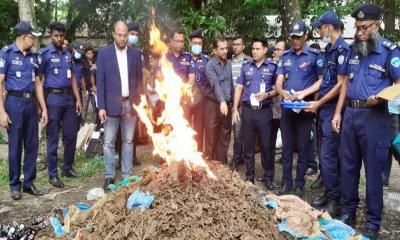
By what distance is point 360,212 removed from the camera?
19.4 feet

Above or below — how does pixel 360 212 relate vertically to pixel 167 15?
below

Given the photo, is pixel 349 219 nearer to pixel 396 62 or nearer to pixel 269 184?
pixel 269 184

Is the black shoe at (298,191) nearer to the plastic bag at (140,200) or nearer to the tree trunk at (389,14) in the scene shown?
the plastic bag at (140,200)

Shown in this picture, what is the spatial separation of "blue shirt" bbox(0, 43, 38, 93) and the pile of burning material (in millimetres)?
2476

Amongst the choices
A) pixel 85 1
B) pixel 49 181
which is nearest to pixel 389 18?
pixel 85 1

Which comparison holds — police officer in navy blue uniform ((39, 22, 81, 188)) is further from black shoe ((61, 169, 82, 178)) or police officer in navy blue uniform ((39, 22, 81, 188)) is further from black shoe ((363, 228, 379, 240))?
black shoe ((363, 228, 379, 240))

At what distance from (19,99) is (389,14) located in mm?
10273

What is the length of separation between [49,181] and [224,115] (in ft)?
10.3

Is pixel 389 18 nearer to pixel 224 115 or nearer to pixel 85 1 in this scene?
pixel 224 115

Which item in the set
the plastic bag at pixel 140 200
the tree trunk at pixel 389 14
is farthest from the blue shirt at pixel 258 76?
the tree trunk at pixel 389 14

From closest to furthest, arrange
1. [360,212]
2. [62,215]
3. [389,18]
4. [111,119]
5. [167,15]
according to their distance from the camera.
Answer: [62,215], [360,212], [111,119], [167,15], [389,18]

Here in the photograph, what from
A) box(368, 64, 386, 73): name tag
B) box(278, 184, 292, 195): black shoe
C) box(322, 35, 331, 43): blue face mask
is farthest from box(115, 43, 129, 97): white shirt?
box(368, 64, 386, 73): name tag

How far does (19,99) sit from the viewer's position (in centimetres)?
630

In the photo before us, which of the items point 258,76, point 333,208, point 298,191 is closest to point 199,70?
point 258,76
